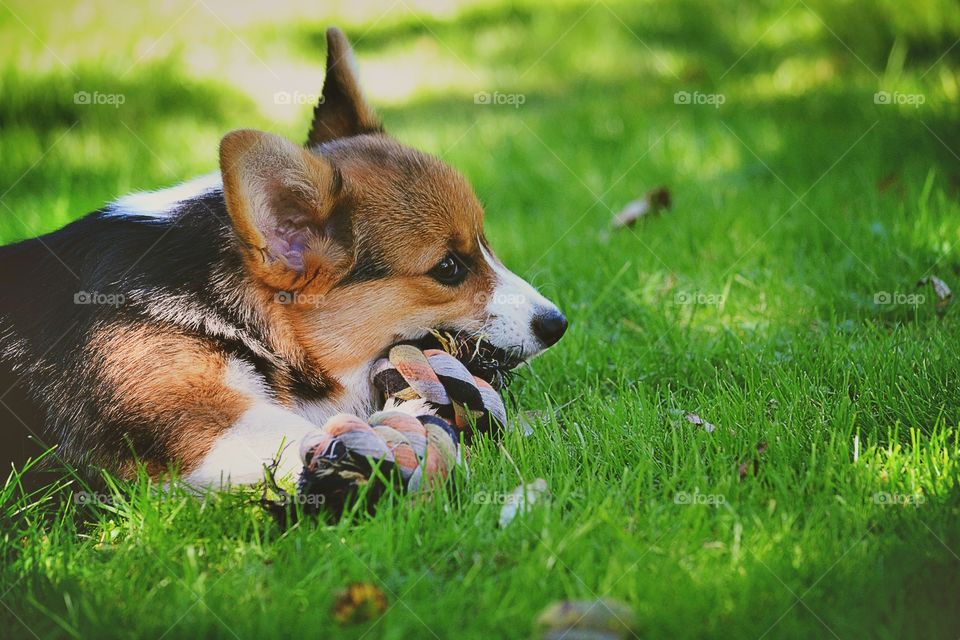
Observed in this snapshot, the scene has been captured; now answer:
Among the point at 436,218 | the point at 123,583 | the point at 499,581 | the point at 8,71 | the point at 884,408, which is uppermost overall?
the point at 8,71

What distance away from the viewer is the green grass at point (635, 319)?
246 cm

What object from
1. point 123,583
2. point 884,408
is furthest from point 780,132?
point 123,583

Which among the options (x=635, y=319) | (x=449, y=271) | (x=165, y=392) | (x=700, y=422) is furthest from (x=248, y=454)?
(x=635, y=319)

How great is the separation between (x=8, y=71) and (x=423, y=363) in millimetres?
5259

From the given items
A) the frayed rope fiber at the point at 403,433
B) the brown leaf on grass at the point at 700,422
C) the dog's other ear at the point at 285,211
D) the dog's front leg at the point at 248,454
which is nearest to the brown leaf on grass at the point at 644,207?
the brown leaf on grass at the point at 700,422

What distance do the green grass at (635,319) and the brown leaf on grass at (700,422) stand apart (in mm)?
31

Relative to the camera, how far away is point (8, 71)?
6.85 meters

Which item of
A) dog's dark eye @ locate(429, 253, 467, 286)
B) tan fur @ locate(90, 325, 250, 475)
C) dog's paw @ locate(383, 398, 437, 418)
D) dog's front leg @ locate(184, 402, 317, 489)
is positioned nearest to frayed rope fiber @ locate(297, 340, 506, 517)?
dog's paw @ locate(383, 398, 437, 418)

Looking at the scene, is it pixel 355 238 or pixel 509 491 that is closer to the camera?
pixel 509 491

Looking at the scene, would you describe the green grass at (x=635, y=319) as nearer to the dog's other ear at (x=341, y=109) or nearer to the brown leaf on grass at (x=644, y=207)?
the brown leaf on grass at (x=644, y=207)

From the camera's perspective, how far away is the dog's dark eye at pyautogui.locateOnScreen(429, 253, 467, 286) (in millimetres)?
3461

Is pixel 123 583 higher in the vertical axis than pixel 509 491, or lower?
higher

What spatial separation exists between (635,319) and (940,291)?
53.5 inches

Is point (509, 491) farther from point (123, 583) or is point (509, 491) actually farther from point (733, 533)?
point (123, 583)
